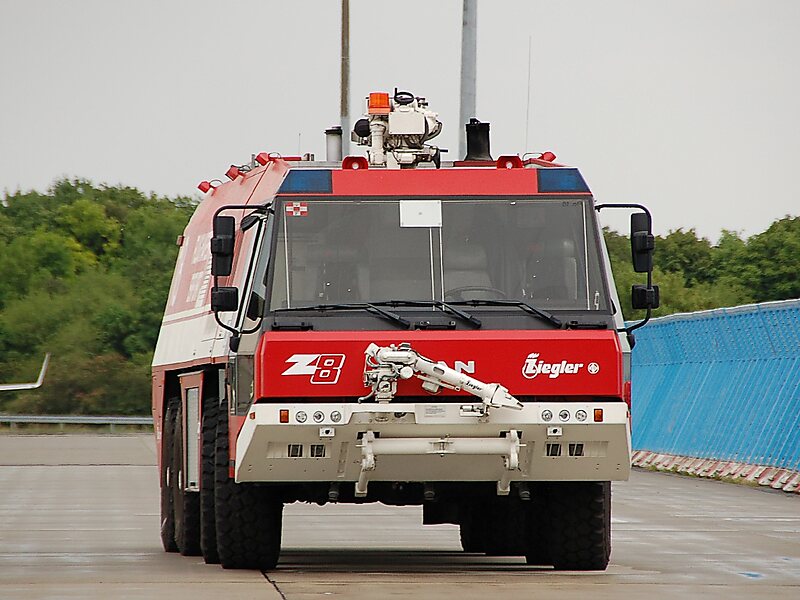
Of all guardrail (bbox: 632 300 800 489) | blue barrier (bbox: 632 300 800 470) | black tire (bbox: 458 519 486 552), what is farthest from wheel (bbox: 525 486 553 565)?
blue barrier (bbox: 632 300 800 470)

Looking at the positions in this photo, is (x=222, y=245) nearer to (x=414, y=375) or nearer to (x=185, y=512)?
(x=414, y=375)

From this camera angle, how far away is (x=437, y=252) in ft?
47.4

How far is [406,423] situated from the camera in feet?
45.2

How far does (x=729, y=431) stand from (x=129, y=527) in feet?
47.2

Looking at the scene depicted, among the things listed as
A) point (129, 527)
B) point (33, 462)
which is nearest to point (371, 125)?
point (129, 527)

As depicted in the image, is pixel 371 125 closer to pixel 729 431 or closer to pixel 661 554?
pixel 661 554

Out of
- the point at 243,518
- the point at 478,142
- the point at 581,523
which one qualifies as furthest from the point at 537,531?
the point at 478,142

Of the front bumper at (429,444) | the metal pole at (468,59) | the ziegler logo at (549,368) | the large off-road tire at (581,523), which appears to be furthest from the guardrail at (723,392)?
the ziegler logo at (549,368)

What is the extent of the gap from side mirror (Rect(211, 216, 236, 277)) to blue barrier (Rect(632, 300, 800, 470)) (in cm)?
1676

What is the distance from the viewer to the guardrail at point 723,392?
100 ft

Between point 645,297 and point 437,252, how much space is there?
5.00 feet

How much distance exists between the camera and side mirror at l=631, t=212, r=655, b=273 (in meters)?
14.3

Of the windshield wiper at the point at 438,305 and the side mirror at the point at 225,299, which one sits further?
the side mirror at the point at 225,299

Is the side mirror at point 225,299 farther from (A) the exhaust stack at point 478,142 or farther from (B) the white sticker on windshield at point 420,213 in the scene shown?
(A) the exhaust stack at point 478,142
